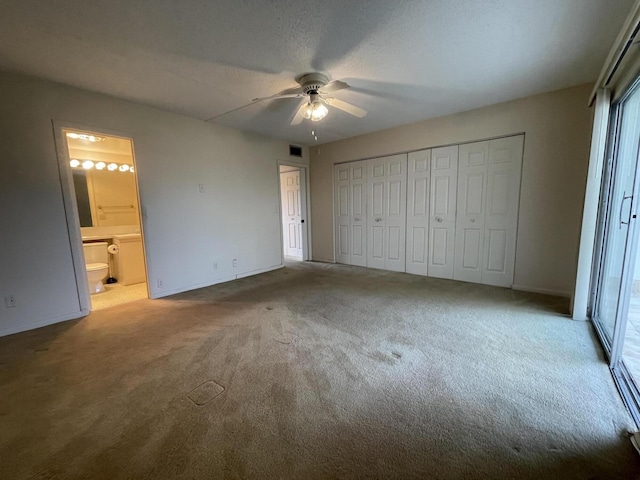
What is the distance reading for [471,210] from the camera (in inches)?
155

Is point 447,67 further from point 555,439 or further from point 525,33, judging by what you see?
point 555,439

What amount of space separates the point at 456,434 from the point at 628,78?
2.82 metres

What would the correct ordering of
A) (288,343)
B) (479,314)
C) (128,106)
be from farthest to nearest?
1. (128,106)
2. (479,314)
3. (288,343)

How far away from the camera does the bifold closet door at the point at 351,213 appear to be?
16.9ft

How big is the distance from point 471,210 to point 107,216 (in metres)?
5.92

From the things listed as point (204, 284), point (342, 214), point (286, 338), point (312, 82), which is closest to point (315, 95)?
point (312, 82)

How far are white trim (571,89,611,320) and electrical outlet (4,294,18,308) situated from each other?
5.56 metres

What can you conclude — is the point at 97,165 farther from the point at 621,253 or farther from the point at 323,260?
the point at 621,253

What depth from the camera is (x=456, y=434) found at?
4.58 feet

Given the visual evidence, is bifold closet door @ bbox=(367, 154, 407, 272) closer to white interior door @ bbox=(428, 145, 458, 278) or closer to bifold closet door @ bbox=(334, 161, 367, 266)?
bifold closet door @ bbox=(334, 161, 367, 266)

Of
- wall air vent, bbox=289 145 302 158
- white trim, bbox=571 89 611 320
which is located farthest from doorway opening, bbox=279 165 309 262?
white trim, bbox=571 89 611 320

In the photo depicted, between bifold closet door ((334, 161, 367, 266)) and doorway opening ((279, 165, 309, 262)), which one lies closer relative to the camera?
bifold closet door ((334, 161, 367, 266))

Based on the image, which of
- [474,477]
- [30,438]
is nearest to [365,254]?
[474,477]

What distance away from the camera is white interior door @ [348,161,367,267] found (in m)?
5.09
